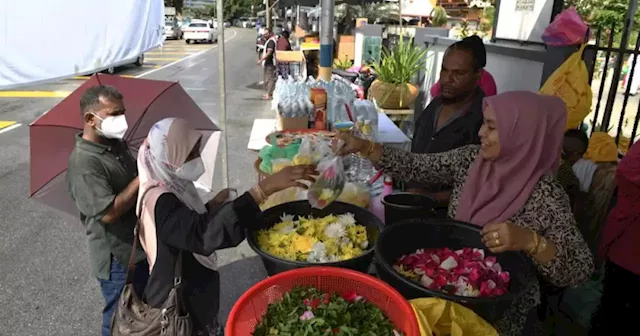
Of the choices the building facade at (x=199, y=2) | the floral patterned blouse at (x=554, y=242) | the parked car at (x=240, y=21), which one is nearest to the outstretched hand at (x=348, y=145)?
the floral patterned blouse at (x=554, y=242)

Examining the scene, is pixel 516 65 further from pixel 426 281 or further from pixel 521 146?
pixel 426 281

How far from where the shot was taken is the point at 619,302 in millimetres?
2635

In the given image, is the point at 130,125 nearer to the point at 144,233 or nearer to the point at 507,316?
the point at 144,233

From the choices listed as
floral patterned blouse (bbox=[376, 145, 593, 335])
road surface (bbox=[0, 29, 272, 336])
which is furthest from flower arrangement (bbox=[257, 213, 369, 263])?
road surface (bbox=[0, 29, 272, 336])

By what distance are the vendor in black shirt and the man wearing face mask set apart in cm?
163

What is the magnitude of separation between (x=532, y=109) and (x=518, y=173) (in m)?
0.26

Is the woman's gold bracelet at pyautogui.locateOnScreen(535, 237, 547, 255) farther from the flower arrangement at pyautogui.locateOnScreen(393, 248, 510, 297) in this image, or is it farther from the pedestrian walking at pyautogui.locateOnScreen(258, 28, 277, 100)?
the pedestrian walking at pyautogui.locateOnScreen(258, 28, 277, 100)

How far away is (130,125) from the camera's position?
2.55m

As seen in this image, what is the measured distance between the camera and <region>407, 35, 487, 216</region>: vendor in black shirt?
2658 mm

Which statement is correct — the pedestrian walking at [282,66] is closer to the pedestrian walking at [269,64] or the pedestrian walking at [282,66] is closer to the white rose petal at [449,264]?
the pedestrian walking at [269,64]

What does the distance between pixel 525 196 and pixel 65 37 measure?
7.57 ft

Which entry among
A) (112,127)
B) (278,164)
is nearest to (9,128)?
(112,127)

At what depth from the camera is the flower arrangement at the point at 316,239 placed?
6.09ft

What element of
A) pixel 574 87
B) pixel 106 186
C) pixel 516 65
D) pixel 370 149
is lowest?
pixel 106 186
